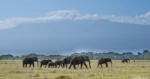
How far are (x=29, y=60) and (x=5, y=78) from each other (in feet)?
105

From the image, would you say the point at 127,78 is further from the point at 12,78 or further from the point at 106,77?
the point at 12,78

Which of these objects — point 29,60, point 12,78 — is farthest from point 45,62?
point 12,78

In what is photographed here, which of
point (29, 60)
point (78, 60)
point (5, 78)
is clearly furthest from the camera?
point (29, 60)

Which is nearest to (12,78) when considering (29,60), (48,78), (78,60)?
(48,78)

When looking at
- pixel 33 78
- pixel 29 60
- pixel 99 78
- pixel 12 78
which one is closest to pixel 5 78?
pixel 12 78

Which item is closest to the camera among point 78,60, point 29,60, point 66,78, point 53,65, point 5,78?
point 66,78

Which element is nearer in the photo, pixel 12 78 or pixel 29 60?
pixel 12 78

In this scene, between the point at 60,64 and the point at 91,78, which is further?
the point at 60,64

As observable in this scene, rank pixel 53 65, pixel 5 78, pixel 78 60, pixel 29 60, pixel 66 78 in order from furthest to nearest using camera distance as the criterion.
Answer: pixel 53 65
pixel 29 60
pixel 78 60
pixel 5 78
pixel 66 78

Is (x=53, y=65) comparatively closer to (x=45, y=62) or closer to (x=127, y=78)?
(x=45, y=62)

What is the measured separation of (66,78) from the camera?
2889 cm

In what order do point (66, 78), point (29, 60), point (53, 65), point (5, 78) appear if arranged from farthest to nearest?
1. point (53, 65)
2. point (29, 60)
3. point (5, 78)
4. point (66, 78)

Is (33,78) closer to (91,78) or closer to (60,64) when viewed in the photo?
(91,78)

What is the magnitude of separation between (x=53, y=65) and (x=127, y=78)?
40103 mm
